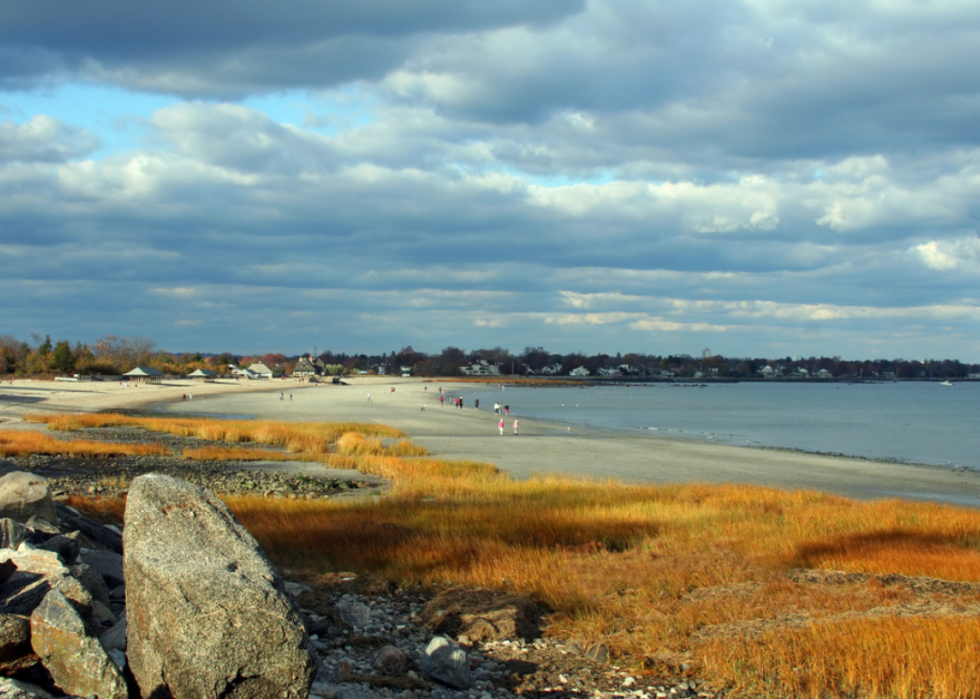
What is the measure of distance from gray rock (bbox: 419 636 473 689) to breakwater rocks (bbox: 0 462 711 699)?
12 millimetres

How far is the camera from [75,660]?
480cm

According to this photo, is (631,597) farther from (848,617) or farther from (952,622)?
(952,622)

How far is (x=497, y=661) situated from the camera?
7.26m

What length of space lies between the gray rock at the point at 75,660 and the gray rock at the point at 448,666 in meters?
2.61

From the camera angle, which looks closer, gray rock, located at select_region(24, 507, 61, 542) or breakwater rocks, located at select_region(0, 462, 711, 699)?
breakwater rocks, located at select_region(0, 462, 711, 699)

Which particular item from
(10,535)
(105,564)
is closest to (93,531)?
(105,564)

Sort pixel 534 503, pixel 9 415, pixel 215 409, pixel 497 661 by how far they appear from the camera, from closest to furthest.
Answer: pixel 497 661, pixel 534 503, pixel 9 415, pixel 215 409

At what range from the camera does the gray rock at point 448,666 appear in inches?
255

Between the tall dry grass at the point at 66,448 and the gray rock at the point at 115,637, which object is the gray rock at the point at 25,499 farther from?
the tall dry grass at the point at 66,448

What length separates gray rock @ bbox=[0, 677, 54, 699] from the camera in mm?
4225

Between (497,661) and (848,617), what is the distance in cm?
397

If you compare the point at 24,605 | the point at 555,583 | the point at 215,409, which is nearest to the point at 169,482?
the point at 24,605

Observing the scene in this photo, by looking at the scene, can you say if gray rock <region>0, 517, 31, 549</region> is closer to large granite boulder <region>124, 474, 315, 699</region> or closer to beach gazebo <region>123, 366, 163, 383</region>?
large granite boulder <region>124, 474, 315, 699</region>

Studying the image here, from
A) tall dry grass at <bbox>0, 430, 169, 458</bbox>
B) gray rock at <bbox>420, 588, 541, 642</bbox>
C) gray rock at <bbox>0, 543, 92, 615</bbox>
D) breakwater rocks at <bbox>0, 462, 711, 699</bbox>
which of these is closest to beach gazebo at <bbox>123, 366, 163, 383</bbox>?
tall dry grass at <bbox>0, 430, 169, 458</bbox>
